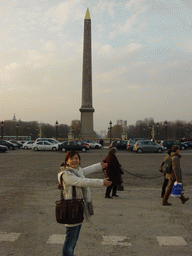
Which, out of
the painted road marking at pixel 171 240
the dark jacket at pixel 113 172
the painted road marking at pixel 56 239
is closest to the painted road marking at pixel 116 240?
the painted road marking at pixel 171 240

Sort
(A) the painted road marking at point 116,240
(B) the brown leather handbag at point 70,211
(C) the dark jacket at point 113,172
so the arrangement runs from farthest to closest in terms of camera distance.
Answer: (C) the dark jacket at point 113,172
(A) the painted road marking at point 116,240
(B) the brown leather handbag at point 70,211

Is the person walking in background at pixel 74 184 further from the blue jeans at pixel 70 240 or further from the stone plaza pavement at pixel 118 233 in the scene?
the stone plaza pavement at pixel 118 233

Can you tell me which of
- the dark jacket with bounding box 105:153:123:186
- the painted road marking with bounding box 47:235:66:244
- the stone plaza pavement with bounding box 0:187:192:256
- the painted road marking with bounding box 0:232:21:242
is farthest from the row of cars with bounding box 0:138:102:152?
the painted road marking with bounding box 47:235:66:244

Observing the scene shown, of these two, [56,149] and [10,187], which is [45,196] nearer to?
[10,187]

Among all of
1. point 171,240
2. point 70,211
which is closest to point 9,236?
point 70,211

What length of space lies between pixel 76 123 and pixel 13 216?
578ft

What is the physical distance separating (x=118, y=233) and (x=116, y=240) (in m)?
0.35

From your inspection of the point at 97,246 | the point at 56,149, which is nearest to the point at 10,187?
the point at 97,246

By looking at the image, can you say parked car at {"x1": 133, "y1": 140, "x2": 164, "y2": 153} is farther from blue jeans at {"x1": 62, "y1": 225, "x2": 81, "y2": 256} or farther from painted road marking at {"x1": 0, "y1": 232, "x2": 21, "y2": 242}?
blue jeans at {"x1": 62, "y1": 225, "x2": 81, "y2": 256}

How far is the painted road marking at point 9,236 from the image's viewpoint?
16.8 ft

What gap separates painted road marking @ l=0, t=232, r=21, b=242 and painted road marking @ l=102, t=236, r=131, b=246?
1552 millimetres

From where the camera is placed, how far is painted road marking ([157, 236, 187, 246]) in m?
4.90

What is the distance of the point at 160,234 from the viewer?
534 cm

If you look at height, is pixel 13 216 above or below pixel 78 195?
below
